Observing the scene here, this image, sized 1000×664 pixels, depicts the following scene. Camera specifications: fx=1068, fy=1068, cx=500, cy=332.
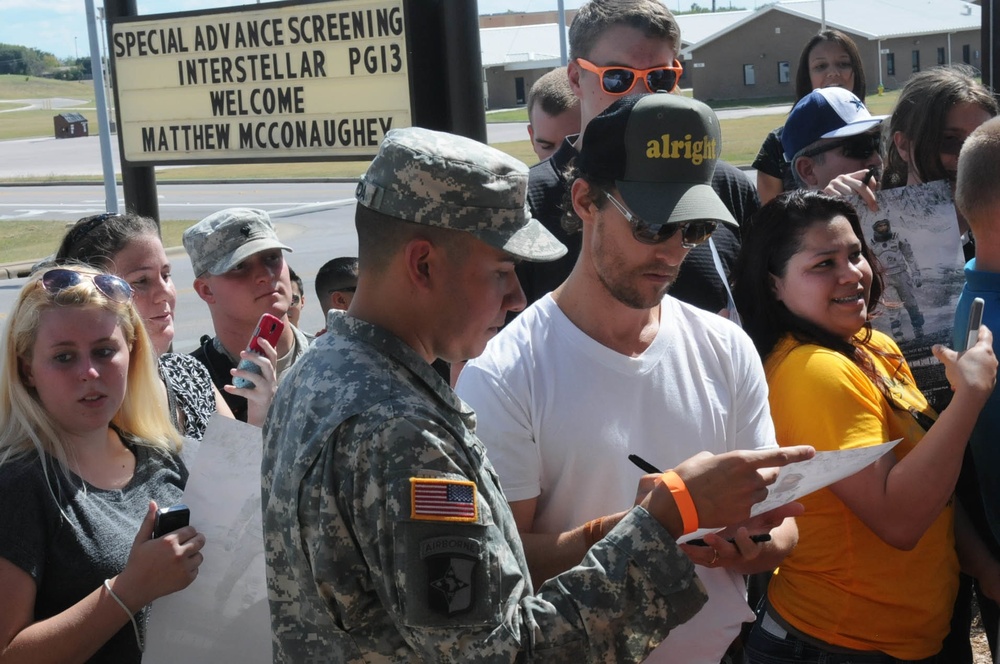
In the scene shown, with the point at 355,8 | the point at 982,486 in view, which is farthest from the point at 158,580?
the point at 355,8

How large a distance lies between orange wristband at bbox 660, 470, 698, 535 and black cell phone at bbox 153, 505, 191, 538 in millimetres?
1300

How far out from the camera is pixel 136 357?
2.99 meters

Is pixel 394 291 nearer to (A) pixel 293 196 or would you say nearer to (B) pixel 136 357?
(B) pixel 136 357

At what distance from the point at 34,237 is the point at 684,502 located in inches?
852

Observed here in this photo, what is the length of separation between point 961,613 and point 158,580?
232 cm

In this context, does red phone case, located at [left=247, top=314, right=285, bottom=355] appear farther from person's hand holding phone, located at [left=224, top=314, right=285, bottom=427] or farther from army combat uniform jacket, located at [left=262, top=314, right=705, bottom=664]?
army combat uniform jacket, located at [left=262, top=314, right=705, bottom=664]

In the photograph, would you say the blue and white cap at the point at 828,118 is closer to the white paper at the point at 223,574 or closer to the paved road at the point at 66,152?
the white paper at the point at 223,574

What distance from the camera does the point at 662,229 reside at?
7.50 ft

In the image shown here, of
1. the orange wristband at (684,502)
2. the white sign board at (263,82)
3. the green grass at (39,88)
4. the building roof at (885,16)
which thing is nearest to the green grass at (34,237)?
the white sign board at (263,82)

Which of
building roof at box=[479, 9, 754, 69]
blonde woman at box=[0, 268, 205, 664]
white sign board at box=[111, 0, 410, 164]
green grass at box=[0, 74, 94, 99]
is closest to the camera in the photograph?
blonde woman at box=[0, 268, 205, 664]

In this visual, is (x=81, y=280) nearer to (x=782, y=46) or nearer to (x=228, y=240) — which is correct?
(x=228, y=240)

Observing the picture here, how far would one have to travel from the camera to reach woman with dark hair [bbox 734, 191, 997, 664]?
274 cm

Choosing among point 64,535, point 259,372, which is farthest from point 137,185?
point 64,535

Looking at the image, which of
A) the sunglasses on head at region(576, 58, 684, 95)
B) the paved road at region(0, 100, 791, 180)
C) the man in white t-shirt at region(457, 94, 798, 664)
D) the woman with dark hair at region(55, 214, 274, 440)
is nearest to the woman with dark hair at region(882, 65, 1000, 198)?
the sunglasses on head at region(576, 58, 684, 95)
